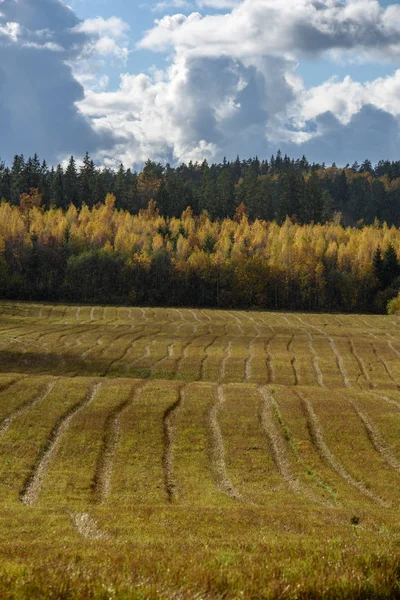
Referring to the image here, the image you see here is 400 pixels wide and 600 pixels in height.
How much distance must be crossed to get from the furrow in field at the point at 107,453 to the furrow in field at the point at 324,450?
1364 centimetres

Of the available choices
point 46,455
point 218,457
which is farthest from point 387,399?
point 46,455

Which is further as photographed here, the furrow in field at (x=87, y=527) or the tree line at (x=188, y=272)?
the tree line at (x=188, y=272)

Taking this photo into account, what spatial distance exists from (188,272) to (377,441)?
135 metres

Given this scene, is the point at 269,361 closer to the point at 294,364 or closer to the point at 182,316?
the point at 294,364

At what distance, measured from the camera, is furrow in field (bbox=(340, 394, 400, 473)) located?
114 ft

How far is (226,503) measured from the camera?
26.1m

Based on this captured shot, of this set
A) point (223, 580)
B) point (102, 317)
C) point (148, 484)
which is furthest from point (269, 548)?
point (102, 317)

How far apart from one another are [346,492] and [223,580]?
20344 mm

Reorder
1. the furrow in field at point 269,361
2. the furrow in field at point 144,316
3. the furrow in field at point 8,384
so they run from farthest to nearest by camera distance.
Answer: the furrow in field at point 144,316 → the furrow in field at point 269,361 → the furrow in field at point 8,384

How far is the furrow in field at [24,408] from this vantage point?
3741cm

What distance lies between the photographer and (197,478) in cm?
3097

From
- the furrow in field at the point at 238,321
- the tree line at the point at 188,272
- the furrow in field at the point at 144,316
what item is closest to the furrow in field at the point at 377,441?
the furrow in field at the point at 238,321

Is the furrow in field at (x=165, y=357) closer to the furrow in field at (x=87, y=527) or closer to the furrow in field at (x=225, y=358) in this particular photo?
the furrow in field at (x=225, y=358)

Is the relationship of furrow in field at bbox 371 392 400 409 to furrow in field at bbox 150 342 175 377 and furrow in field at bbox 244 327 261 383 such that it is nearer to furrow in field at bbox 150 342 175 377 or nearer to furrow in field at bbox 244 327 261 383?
furrow in field at bbox 244 327 261 383
